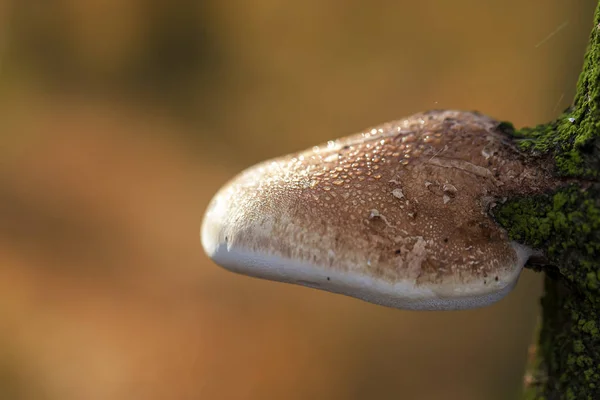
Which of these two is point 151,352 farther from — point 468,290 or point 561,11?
point 561,11

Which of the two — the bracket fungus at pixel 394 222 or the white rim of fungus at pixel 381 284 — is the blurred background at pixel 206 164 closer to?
the bracket fungus at pixel 394 222

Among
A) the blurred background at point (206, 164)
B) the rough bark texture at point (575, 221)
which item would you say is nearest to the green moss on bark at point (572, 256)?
the rough bark texture at point (575, 221)

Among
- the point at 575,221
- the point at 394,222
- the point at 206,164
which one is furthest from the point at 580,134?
the point at 206,164

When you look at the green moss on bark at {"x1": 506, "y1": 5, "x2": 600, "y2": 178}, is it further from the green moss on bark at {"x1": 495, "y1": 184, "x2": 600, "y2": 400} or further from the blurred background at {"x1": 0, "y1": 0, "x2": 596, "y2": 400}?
the blurred background at {"x1": 0, "y1": 0, "x2": 596, "y2": 400}

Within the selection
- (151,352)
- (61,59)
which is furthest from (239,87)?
(151,352)

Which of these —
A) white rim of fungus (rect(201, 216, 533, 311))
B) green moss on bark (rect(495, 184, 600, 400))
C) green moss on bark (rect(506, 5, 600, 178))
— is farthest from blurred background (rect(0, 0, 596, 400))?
white rim of fungus (rect(201, 216, 533, 311))

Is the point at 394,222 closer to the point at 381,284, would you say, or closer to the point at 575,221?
the point at 381,284

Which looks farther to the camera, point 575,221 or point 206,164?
point 206,164
